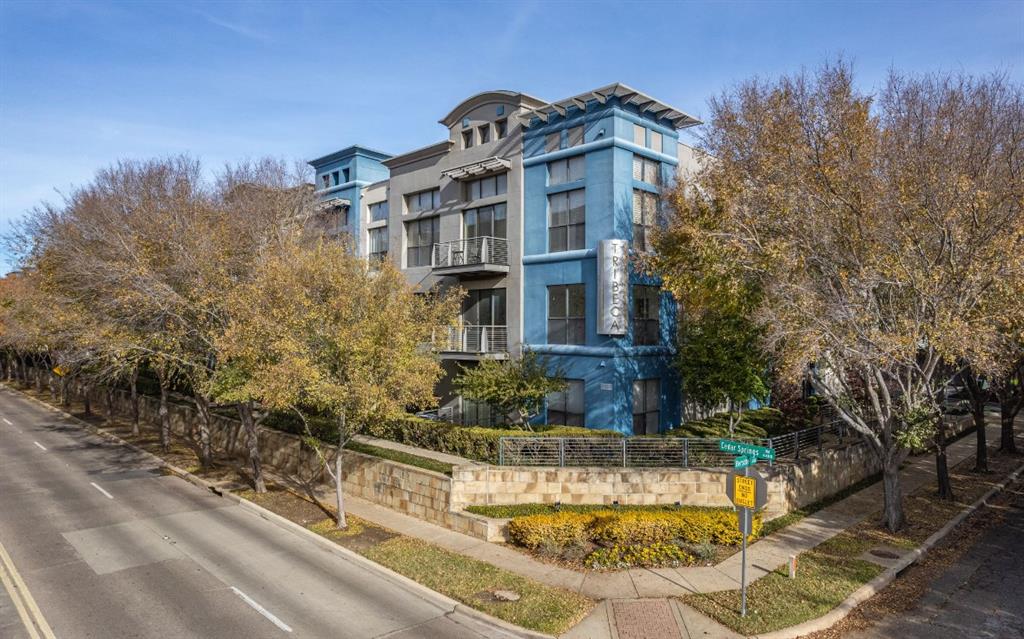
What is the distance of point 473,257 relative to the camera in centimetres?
2861

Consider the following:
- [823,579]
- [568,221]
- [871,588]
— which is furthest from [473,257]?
[871,588]

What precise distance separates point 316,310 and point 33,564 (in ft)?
29.1

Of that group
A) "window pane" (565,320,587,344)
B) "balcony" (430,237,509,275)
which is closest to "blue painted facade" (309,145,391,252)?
"balcony" (430,237,509,275)

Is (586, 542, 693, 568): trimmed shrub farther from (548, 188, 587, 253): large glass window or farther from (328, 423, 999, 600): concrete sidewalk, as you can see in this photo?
(548, 188, 587, 253): large glass window

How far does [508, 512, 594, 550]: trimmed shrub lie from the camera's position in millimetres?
16109

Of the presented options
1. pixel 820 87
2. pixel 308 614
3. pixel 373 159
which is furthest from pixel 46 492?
pixel 820 87

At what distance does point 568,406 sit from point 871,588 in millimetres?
12927

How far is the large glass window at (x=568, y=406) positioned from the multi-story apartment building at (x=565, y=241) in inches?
1.7

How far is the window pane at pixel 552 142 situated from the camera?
25891 mm

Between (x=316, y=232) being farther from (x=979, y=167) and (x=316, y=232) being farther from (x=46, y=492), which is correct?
(x=979, y=167)

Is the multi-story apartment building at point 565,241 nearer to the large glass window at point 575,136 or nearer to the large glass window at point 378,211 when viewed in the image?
the large glass window at point 575,136

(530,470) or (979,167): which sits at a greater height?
(979,167)

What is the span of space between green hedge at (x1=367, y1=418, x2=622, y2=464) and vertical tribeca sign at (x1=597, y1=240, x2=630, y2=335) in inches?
156

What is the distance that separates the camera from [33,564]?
48.4 ft
